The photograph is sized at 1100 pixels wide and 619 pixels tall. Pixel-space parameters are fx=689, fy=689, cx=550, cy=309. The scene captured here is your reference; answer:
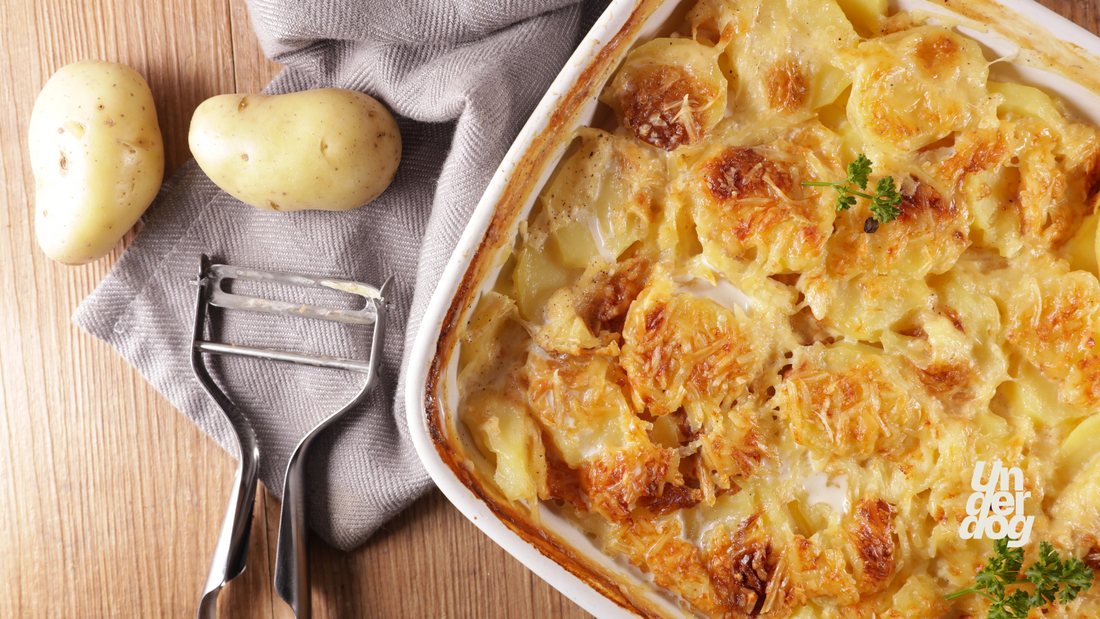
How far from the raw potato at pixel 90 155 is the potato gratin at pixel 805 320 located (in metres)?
0.90

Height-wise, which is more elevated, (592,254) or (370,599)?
(592,254)

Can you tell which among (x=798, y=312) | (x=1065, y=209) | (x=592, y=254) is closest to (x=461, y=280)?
(x=592, y=254)

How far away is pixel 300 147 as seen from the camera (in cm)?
146

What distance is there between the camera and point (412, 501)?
161 cm

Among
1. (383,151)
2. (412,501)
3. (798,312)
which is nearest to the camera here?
(798,312)

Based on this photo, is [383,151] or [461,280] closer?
[461,280]

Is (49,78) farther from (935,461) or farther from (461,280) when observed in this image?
(935,461)

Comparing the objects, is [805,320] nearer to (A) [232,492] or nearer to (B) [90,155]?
(A) [232,492]

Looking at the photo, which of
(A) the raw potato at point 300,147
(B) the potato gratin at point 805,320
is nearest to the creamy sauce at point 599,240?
(B) the potato gratin at point 805,320

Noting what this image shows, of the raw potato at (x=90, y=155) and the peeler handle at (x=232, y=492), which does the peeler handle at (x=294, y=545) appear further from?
the raw potato at (x=90, y=155)

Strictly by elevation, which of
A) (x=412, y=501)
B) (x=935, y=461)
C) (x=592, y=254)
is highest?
(x=592, y=254)

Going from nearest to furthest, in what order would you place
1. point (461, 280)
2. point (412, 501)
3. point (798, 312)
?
1. point (461, 280)
2. point (798, 312)
3. point (412, 501)

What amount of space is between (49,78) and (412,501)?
1.34 m

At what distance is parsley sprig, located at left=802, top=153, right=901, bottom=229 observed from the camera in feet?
3.76
